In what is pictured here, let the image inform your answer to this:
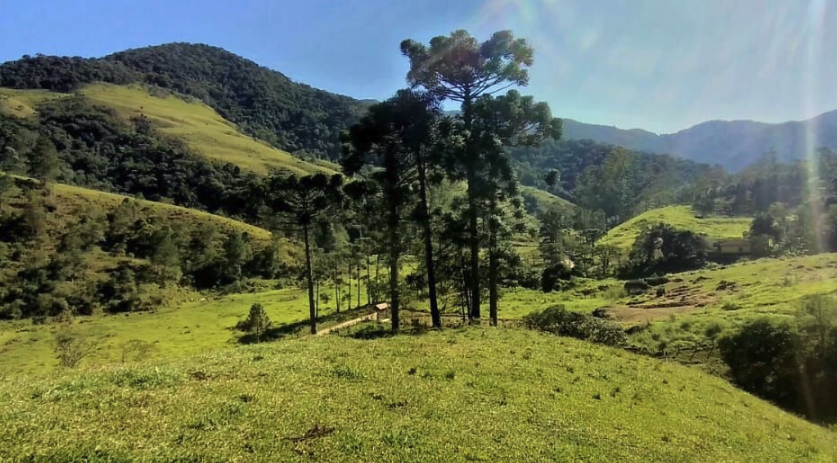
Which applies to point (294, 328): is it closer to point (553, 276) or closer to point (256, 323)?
point (256, 323)

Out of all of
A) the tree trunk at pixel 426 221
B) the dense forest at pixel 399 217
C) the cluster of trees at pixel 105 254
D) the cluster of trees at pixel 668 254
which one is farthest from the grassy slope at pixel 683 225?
the tree trunk at pixel 426 221

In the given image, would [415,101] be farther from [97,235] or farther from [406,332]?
[97,235]

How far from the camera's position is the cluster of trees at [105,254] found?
82.1 meters

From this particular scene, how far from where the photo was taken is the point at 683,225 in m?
140

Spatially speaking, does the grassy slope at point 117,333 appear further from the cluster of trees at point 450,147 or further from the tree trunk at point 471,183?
the tree trunk at point 471,183

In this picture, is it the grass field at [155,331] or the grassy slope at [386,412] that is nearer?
the grassy slope at [386,412]

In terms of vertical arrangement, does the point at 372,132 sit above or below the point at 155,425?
above

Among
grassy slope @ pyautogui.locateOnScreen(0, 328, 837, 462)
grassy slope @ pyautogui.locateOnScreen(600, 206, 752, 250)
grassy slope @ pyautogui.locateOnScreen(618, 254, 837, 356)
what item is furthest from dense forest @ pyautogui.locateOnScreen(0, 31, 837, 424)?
grassy slope @ pyautogui.locateOnScreen(0, 328, 837, 462)

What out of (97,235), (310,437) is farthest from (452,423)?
(97,235)

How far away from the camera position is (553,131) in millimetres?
29516

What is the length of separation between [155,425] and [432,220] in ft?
68.9

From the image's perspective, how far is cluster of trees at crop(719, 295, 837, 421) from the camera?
26.1 m

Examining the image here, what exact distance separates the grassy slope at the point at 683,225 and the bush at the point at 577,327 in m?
101

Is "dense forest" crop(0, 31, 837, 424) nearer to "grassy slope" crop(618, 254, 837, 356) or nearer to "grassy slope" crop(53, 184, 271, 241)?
"grassy slope" crop(53, 184, 271, 241)
